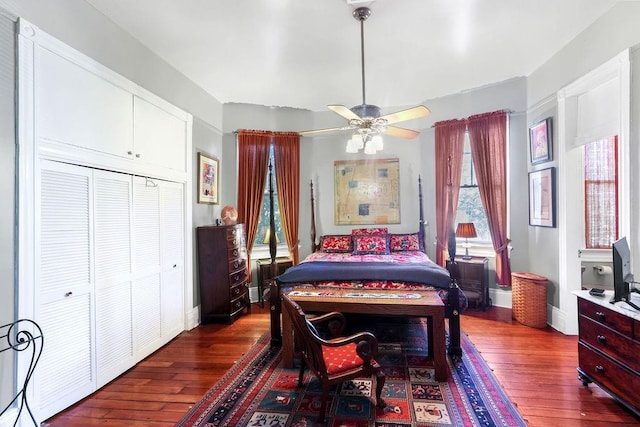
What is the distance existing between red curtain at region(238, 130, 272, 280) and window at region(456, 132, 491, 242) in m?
3.04

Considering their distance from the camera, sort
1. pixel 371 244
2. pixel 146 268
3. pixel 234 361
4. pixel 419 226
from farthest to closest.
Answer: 1. pixel 419 226
2. pixel 371 244
3. pixel 146 268
4. pixel 234 361

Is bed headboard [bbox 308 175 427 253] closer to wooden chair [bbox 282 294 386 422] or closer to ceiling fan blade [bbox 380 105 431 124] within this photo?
ceiling fan blade [bbox 380 105 431 124]

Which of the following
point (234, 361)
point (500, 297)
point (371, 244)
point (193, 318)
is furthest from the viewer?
point (371, 244)

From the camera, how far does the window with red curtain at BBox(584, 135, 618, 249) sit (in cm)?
384

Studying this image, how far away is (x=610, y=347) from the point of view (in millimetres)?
2045

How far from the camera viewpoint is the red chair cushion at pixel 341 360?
199cm

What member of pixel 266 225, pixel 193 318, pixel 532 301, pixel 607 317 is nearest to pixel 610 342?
pixel 607 317

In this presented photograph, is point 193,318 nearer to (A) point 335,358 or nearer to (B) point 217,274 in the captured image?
(B) point 217,274

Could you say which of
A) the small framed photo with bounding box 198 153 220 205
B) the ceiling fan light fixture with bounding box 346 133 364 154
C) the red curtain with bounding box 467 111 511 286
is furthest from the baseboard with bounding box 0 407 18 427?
the red curtain with bounding box 467 111 511 286

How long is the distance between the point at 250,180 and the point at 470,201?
3374 millimetres

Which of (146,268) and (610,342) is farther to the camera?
(146,268)

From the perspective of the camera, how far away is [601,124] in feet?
9.23

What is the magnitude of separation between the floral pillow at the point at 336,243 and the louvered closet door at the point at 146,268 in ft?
7.46

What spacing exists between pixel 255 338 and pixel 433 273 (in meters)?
2.03
